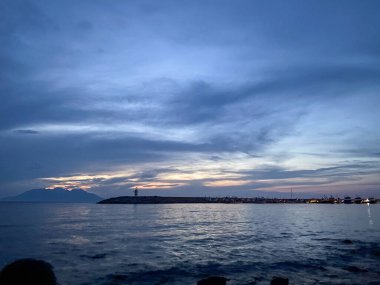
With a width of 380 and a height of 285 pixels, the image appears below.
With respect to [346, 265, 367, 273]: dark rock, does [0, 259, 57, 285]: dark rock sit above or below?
above

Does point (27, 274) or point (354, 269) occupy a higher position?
point (27, 274)

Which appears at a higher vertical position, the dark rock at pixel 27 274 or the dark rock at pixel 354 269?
the dark rock at pixel 27 274

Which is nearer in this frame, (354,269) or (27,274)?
(27,274)

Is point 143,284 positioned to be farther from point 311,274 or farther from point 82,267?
point 311,274

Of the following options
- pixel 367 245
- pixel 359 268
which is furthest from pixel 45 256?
pixel 367 245

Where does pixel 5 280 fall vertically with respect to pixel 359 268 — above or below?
above

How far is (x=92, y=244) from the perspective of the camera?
46.3 m

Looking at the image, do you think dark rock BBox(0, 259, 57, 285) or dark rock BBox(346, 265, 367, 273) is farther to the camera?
dark rock BBox(346, 265, 367, 273)

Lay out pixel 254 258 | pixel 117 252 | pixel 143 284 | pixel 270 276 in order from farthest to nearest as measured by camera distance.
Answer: pixel 117 252 → pixel 254 258 → pixel 270 276 → pixel 143 284

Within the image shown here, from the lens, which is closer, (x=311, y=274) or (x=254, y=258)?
(x=311, y=274)

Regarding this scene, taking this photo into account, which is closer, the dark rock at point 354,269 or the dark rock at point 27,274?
the dark rock at point 27,274

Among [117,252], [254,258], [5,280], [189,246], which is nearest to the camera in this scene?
[5,280]

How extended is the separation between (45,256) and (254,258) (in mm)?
22915

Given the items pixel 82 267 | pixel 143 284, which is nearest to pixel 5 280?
pixel 143 284
